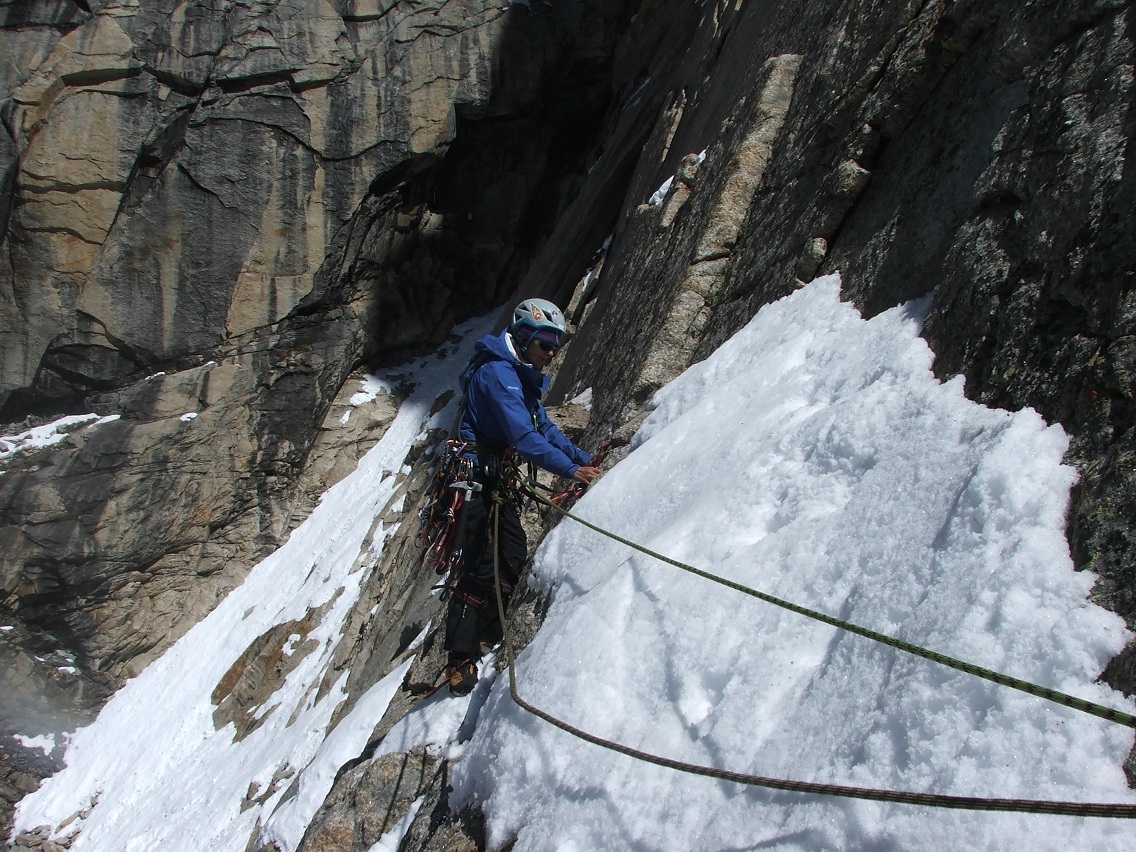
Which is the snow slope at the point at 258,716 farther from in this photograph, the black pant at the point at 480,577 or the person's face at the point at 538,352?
the person's face at the point at 538,352

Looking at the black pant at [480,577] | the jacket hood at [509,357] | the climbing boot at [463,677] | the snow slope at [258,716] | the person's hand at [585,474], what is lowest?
the snow slope at [258,716]

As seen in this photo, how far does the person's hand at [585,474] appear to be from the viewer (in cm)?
A: 489

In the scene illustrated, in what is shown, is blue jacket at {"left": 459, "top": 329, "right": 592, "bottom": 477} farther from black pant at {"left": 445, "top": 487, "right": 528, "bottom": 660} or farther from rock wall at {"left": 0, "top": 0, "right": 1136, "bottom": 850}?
rock wall at {"left": 0, "top": 0, "right": 1136, "bottom": 850}

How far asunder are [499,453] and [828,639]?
293 cm

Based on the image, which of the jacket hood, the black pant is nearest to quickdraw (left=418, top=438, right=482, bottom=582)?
the black pant

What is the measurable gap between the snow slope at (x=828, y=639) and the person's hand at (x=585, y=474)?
460 millimetres

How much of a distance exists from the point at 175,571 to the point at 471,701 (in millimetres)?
16913

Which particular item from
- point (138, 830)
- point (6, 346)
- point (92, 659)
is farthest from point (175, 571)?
point (138, 830)

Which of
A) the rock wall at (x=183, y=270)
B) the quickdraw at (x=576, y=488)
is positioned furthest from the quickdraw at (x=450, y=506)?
the rock wall at (x=183, y=270)

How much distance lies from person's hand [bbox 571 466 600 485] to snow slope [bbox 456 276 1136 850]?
1.51 feet

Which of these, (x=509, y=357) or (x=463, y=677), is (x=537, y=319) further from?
(x=463, y=677)

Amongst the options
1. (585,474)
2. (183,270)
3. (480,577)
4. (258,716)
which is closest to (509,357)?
(585,474)

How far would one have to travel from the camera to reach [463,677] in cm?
473

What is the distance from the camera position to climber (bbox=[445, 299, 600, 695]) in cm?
480
